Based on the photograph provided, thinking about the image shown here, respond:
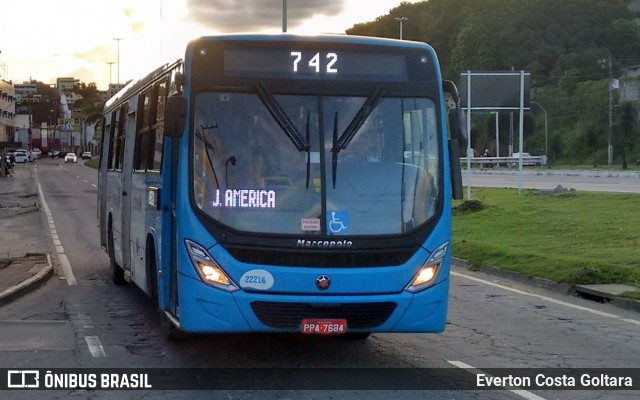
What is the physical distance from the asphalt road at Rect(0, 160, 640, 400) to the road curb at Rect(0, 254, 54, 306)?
16cm

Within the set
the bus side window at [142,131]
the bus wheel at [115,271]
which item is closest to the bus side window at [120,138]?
the bus wheel at [115,271]

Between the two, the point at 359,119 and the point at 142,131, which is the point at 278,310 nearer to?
the point at 359,119

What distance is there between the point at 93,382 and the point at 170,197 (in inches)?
77.4

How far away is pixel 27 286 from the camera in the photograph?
14.0 m

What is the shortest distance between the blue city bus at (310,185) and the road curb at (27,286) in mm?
4714

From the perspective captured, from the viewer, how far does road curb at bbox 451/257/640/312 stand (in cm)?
1372

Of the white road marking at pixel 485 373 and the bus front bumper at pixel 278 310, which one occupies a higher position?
the bus front bumper at pixel 278 310

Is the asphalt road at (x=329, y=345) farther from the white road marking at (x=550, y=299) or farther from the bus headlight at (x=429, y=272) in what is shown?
the bus headlight at (x=429, y=272)

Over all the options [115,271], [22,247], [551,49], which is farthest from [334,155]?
[551,49]

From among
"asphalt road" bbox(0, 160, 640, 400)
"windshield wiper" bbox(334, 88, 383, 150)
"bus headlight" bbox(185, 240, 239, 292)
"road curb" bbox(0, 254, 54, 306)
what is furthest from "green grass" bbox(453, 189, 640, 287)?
"bus headlight" bbox(185, 240, 239, 292)

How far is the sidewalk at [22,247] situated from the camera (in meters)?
14.3

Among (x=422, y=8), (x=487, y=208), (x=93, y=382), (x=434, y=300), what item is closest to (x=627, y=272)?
(x=434, y=300)

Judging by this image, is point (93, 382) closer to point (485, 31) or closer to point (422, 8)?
point (485, 31)

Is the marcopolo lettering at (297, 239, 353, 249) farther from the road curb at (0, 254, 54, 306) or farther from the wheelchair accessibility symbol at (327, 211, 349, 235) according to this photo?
the road curb at (0, 254, 54, 306)
